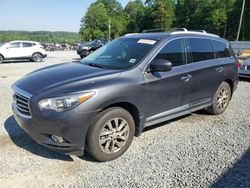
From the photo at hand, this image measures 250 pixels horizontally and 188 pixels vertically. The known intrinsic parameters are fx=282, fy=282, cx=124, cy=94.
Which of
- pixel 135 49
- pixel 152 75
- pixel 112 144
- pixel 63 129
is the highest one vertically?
pixel 135 49

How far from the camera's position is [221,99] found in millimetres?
6152

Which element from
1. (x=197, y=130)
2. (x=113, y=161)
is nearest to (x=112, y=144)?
(x=113, y=161)

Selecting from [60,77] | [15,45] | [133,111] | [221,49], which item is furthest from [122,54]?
[15,45]

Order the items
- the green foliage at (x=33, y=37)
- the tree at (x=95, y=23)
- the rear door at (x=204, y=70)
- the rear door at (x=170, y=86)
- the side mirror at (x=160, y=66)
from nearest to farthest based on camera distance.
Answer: the side mirror at (x=160, y=66), the rear door at (x=170, y=86), the rear door at (x=204, y=70), the green foliage at (x=33, y=37), the tree at (x=95, y=23)

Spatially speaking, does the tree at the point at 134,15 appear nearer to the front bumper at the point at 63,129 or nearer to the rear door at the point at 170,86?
the rear door at the point at 170,86

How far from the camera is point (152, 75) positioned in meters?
4.35

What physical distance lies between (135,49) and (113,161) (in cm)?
187

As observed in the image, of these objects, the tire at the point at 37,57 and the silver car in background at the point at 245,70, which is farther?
the tire at the point at 37,57

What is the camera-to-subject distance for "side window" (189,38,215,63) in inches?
206

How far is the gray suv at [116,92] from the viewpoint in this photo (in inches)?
140

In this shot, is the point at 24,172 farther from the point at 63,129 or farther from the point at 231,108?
the point at 231,108

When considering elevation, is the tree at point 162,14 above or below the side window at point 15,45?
above

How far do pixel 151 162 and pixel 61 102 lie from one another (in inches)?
59.3

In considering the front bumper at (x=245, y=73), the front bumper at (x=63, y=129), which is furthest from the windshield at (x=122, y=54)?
the front bumper at (x=245, y=73)
